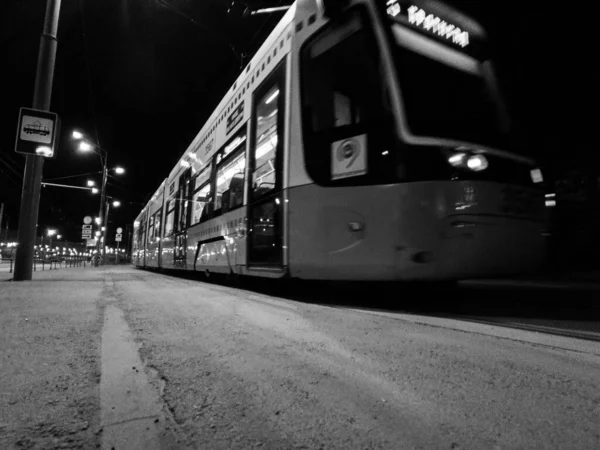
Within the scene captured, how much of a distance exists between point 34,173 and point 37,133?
84 centimetres

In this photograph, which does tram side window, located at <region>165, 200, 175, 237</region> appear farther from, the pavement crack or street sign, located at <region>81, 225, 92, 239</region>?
street sign, located at <region>81, 225, 92, 239</region>

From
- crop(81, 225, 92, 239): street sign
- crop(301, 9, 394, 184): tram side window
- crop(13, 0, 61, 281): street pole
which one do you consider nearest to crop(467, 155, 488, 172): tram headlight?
crop(301, 9, 394, 184): tram side window

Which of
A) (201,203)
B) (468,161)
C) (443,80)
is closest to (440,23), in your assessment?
(443,80)

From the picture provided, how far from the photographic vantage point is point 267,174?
4844mm

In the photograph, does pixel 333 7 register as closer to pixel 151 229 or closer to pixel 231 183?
pixel 231 183

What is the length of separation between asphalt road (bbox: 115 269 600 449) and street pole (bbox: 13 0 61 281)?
549 centimetres

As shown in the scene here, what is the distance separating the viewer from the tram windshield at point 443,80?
3680mm

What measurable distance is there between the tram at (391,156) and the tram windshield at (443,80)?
0.01 m

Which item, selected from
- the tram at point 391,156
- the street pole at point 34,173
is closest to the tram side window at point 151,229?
the street pole at point 34,173

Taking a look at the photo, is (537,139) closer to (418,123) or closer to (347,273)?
(418,123)

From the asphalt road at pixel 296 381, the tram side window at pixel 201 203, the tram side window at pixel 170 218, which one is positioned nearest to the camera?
the asphalt road at pixel 296 381

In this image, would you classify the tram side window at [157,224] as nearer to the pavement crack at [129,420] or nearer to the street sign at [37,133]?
the street sign at [37,133]

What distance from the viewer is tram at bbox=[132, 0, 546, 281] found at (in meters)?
3.53

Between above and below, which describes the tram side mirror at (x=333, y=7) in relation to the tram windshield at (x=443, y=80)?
above
